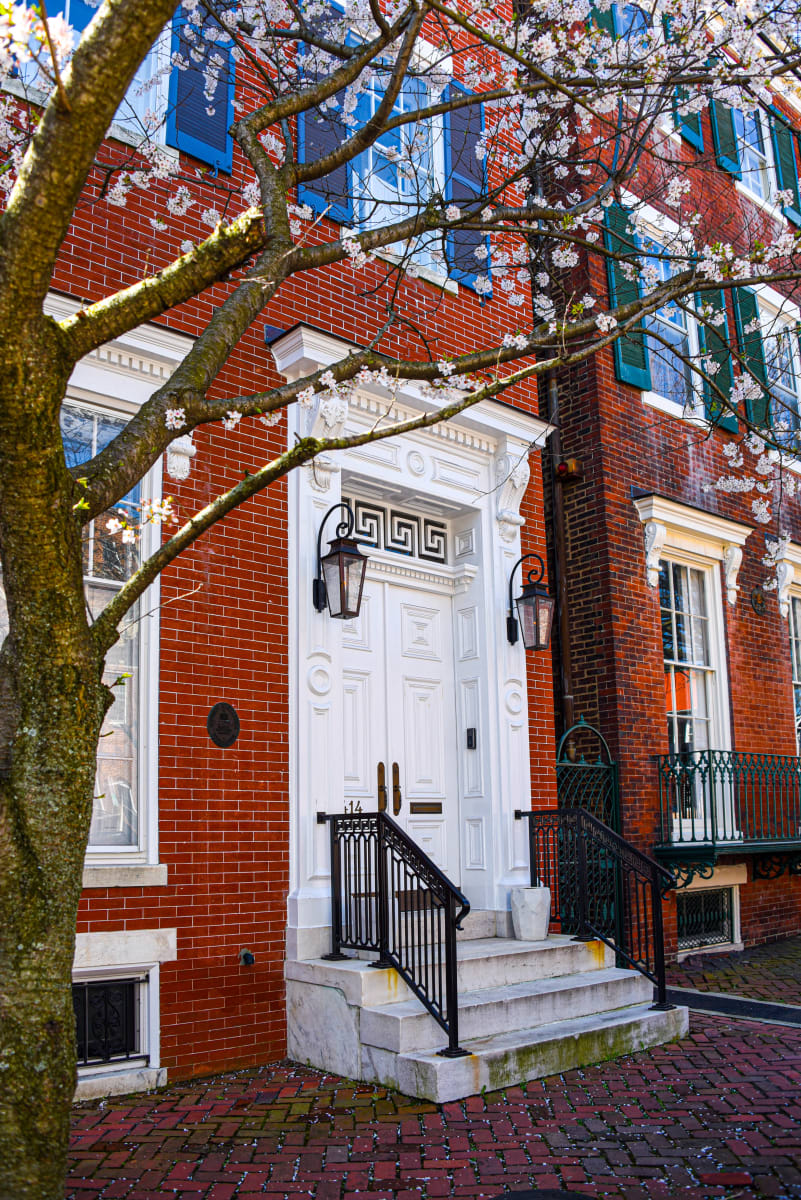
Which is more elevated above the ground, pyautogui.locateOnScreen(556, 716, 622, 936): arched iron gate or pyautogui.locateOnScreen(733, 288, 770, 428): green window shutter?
pyautogui.locateOnScreen(733, 288, 770, 428): green window shutter

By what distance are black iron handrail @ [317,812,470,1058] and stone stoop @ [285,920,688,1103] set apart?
13cm

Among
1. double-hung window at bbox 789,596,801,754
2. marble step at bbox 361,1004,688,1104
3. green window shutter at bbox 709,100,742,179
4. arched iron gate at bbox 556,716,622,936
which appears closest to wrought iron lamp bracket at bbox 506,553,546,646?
arched iron gate at bbox 556,716,622,936

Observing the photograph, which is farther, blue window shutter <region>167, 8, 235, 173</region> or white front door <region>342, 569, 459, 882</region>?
white front door <region>342, 569, 459, 882</region>

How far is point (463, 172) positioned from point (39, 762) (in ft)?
23.9

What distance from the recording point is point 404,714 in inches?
310

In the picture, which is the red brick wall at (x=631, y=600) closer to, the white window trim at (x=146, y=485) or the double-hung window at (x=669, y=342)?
the double-hung window at (x=669, y=342)

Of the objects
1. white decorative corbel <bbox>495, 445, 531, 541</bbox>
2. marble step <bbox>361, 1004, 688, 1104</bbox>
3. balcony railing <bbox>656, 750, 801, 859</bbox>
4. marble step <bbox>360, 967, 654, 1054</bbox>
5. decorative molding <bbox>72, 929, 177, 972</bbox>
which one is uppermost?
white decorative corbel <bbox>495, 445, 531, 541</bbox>

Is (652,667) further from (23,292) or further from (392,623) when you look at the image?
(23,292)

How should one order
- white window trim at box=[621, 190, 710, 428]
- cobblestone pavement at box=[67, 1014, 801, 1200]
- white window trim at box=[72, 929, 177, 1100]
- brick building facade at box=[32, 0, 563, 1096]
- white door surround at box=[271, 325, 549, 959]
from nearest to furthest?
cobblestone pavement at box=[67, 1014, 801, 1200]
white window trim at box=[72, 929, 177, 1100]
brick building facade at box=[32, 0, 563, 1096]
white door surround at box=[271, 325, 549, 959]
white window trim at box=[621, 190, 710, 428]

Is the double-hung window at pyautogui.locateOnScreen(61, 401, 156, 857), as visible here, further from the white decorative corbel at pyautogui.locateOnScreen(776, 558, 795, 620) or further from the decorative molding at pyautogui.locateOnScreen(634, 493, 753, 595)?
the white decorative corbel at pyautogui.locateOnScreen(776, 558, 795, 620)

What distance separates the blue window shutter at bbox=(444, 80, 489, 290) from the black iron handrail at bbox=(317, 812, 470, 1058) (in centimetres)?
470

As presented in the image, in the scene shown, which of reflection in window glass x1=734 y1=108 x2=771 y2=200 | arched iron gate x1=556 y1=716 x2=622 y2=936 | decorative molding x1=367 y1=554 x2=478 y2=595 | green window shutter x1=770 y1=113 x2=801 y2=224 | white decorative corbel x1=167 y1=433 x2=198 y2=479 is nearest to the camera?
white decorative corbel x1=167 y1=433 x2=198 y2=479

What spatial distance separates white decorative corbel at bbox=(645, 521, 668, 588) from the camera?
10203mm

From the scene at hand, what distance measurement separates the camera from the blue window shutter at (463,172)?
28.2 ft
